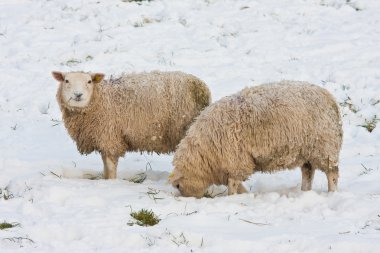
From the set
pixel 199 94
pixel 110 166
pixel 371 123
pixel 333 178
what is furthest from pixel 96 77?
pixel 371 123

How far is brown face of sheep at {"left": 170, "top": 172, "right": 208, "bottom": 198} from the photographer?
614 cm

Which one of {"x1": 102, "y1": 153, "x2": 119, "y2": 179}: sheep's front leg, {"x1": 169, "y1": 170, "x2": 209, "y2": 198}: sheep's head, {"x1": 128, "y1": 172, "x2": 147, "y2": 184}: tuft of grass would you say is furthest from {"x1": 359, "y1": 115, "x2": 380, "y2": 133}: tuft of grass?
{"x1": 102, "y1": 153, "x2": 119, "y2": 179}: sheep's front leg

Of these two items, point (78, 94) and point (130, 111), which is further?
point (130, 111)

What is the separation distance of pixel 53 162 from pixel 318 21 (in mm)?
6502

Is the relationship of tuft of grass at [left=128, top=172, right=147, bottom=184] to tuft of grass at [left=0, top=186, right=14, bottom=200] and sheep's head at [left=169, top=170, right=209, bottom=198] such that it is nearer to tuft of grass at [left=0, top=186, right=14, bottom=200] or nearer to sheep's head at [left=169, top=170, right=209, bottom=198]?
sheep's head at [left=169, top=170, right=209, bottom=198]

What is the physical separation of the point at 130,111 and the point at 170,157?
1529 millimetres

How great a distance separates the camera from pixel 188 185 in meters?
6.14

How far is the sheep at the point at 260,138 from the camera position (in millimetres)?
5871

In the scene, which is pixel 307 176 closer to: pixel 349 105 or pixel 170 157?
pixel 170 157

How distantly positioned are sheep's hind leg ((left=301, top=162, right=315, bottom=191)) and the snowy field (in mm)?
143

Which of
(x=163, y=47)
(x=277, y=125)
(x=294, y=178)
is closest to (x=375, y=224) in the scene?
(x=277, y=125)

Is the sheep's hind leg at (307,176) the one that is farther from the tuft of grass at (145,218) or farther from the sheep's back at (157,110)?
the tuft of grass at (145,218)

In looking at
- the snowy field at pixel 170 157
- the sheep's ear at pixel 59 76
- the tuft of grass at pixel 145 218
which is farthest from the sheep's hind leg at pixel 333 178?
the sheep's ear at pixel 59 76

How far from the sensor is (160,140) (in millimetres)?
6824
